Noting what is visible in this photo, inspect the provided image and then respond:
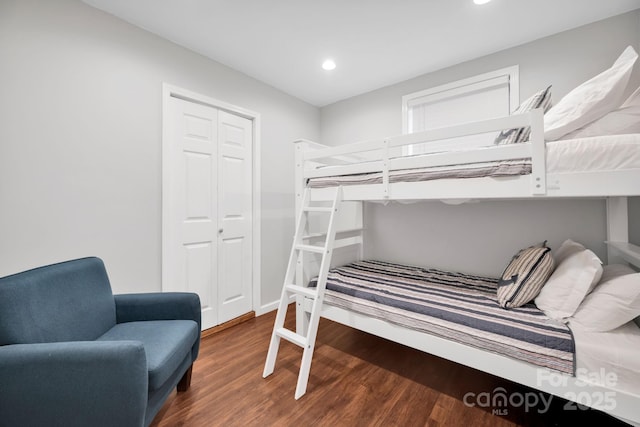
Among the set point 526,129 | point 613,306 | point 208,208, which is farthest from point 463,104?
point 208,208

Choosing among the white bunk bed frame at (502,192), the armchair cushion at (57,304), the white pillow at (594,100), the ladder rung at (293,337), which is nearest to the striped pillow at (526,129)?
the white pillow at (594,100)

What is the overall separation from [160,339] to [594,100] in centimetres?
268

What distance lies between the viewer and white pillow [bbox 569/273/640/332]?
1.22 m

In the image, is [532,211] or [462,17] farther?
[532,211]

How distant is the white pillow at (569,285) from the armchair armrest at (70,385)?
6.90ft

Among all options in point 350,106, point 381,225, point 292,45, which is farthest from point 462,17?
point 381,225

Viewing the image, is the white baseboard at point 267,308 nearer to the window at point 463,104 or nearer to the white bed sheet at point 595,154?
the window at point 463,104

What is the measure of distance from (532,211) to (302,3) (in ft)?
7.97

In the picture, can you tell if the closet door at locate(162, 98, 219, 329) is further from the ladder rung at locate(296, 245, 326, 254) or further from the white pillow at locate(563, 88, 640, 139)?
the white pillow at locate(563, 88, 640, 139)

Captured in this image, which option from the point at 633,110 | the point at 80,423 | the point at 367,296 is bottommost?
the point at 80,423

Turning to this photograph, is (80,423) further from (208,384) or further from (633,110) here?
(633,110)

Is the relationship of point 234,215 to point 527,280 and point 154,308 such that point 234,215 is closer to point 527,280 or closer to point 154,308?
point 154,308

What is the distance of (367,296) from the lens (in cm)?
189

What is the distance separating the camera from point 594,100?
1438 millimetres
